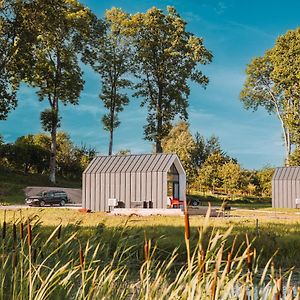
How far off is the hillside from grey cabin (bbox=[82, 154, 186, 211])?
16.0 feet

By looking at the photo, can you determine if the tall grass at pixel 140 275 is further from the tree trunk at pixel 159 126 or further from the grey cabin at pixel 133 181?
the tree trunk at pixel 159 126

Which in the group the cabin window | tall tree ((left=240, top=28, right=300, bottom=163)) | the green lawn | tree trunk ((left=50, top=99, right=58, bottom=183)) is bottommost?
the green lawn

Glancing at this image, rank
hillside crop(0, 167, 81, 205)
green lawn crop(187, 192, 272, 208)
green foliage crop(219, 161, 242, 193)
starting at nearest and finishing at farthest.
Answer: hillside crop(0, 167, 81, 205), green lawn crop(187, 192, 272, 208), green foliage crop(219, 161, 242, 193)

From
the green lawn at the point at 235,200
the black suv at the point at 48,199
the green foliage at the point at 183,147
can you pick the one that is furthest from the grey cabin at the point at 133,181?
the green foliage at the point at 183,147

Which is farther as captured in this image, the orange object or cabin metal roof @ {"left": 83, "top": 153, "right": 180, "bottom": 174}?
the orange object

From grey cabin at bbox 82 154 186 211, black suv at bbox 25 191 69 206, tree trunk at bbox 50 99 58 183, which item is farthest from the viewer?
tree trunk at bbox 50 99 58 183

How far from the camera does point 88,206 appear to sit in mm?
29469

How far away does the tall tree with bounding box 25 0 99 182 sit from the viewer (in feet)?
122

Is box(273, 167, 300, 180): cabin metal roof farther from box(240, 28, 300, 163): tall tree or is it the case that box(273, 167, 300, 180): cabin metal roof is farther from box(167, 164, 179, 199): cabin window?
box(167, 164, 179, 199): cabin window

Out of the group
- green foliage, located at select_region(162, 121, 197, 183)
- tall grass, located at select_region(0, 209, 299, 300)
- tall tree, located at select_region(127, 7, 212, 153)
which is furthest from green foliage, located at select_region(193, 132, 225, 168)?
tall grass, located at select_region(0, 209, 299, 300)

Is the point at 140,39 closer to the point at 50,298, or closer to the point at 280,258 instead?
the point at 280,258

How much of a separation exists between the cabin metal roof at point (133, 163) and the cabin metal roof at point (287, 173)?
12.0 m

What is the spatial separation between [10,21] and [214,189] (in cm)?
2834

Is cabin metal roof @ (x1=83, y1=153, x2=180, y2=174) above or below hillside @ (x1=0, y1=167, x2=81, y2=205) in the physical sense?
above
